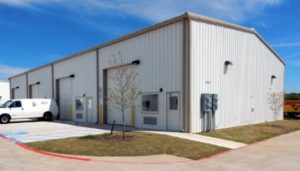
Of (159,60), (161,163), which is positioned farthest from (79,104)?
(161,163)

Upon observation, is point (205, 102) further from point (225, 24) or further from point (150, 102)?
point (225, 24)

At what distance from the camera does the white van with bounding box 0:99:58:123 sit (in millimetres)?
23688

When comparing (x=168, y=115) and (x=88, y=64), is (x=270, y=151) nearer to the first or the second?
(x=168, y=115)

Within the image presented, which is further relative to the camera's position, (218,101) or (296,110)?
(296,110)

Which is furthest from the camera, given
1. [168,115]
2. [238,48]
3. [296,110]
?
[296,110]

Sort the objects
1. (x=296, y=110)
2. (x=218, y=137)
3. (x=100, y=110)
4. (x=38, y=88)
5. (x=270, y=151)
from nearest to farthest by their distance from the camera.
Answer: (x=270, y=151) < (x=218, y=137) < (x=100, y=110) < (x=296, y=110) < (x=38, y=88)

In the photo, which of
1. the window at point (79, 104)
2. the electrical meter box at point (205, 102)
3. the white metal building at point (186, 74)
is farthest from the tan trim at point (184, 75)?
the window at point (79, 104)

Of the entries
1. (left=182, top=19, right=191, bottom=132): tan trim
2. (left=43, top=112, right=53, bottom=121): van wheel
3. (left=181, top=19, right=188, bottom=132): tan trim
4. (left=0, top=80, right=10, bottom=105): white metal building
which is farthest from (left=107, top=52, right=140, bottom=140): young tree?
(left=0, top=80, right=10, bottom=105): white metal building

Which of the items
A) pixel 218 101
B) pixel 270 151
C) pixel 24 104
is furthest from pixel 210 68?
pixel 24 104

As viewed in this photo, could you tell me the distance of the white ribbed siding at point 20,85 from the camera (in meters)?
39.3

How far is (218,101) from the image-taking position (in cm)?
1667

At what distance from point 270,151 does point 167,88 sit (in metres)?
6.62

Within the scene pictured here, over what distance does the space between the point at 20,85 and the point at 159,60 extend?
31447 millimetres

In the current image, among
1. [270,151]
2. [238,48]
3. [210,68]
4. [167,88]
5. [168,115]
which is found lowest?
[270,151]
